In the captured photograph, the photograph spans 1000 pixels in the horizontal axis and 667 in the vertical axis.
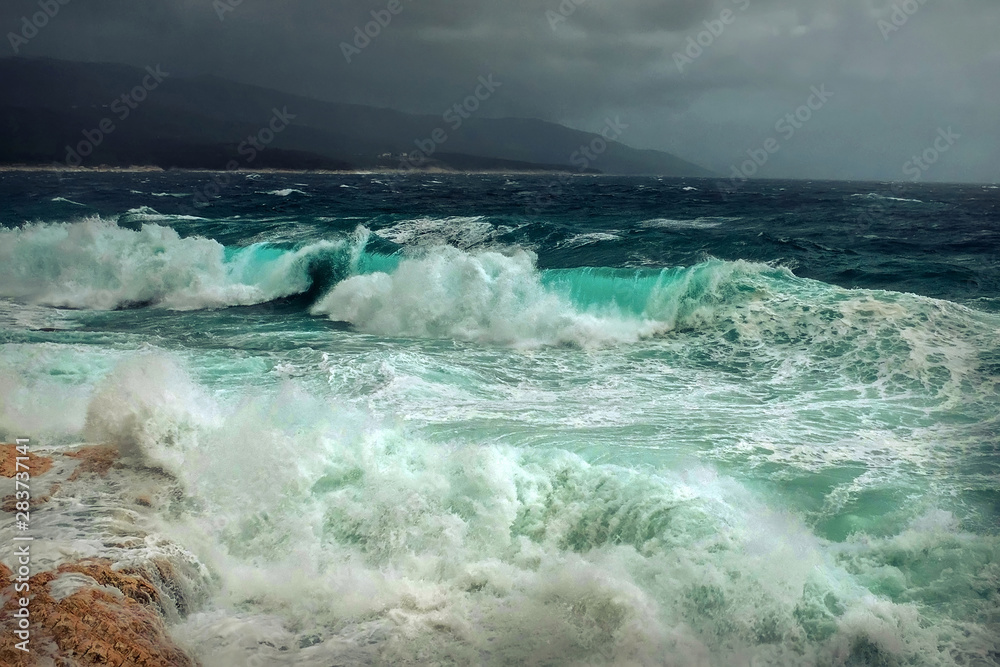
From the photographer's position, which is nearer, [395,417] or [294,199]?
[395,417]

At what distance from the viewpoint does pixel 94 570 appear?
15.2 ft

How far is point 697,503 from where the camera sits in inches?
242

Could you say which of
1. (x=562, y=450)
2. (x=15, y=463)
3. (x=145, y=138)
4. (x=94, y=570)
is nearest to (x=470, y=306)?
(x=562, y=450)

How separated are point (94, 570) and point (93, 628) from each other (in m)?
0.67

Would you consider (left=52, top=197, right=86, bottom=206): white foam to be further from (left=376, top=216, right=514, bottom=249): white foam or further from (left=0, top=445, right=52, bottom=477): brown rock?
(left=0, top=445, right=52, bottom=477): brown rock

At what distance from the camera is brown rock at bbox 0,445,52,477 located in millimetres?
6258

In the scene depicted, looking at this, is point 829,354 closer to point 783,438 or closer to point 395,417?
point 783,438

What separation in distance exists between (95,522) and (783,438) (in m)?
7.39

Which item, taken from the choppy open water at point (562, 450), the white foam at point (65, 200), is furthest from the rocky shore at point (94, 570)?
the white foam at point (65, 200)

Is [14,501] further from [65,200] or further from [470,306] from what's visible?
[65,200]

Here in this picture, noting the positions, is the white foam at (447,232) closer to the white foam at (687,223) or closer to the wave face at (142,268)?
the wave face at (142,268)

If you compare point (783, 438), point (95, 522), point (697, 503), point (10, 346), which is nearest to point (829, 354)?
point (783, 438)

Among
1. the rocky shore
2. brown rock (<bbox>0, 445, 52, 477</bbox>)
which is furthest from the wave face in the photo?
the rocky shore

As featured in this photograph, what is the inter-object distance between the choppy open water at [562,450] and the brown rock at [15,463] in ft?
2.22
